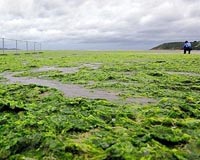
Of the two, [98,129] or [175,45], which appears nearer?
[98,129]

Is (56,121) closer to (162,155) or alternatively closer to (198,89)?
(162,155)

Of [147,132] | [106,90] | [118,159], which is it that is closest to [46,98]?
[106,90]

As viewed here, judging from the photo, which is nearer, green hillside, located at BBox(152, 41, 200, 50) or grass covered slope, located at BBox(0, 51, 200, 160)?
grass covered slope, located at BBox(0, 51, 200, 160)

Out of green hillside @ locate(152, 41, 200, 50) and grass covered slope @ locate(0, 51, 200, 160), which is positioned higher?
green hillside @ locate(152, 41, 200, 50)

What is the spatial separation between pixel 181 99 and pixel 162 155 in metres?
2.75

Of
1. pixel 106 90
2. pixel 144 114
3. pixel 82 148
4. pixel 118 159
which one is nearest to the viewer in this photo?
pixel 118 159

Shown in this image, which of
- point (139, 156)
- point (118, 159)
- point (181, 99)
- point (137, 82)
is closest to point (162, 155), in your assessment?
point (139, 156)

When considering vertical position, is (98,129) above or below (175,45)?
below

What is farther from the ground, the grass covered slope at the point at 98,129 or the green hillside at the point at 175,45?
the green hillside at the point at 175,45

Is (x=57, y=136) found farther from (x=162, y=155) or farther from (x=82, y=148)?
(x=162, y=155)

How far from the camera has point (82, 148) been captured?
2.73m

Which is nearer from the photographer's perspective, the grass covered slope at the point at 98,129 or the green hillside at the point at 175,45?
the grass covered slope at the point at 98,129

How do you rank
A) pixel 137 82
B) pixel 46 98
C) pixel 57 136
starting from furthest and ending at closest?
1. pixel 137 82
2. pixel 46 98
3. pixel 57 136

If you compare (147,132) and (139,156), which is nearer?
(139,156)
